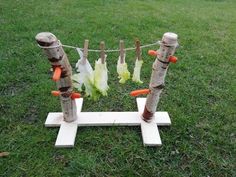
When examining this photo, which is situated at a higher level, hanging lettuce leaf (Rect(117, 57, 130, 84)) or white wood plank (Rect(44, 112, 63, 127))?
hanging lettuce leaf (Rect(117, 57, 130, 84))

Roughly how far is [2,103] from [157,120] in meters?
1.61

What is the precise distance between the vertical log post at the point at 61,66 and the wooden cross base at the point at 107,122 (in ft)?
0.30

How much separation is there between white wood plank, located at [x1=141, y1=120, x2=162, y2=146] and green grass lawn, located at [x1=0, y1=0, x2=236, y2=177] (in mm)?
62

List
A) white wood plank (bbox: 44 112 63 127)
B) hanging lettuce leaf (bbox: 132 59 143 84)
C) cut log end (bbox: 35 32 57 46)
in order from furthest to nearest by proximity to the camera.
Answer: white wood plank (bbox: 44 112 63 127) < hanging lettuce leaf (bbox: 132 59 143 84) < cut log end (bbox: 35 32 57 46)

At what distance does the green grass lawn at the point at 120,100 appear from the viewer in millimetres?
2457

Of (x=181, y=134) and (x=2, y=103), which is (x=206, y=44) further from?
(x=2, y=103)

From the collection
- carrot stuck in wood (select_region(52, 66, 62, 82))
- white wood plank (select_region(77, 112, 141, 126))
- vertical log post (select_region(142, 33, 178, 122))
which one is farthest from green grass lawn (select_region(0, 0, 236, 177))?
carrot stuck in wood (select_region(52, 66, 62, 82))

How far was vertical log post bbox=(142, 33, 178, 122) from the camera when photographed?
2.26 metres

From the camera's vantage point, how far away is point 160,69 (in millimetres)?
2441

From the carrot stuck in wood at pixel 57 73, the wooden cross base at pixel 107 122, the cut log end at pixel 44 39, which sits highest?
the cut log end at pixel 44 39

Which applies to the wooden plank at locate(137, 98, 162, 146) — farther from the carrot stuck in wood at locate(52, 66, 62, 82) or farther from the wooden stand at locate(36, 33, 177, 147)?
the carrot stuck in wood at locate(52, 66, 62, 82)

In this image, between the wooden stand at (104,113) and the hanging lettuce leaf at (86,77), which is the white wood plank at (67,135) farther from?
the hanging lettuce leaf at (86,77)

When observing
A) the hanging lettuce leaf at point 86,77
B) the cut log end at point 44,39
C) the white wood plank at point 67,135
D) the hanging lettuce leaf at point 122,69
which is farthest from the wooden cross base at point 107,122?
the cut log end at point 44,39

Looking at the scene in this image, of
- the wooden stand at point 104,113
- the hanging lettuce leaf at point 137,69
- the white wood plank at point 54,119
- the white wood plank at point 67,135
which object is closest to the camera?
the wooden stand at point 104,113
